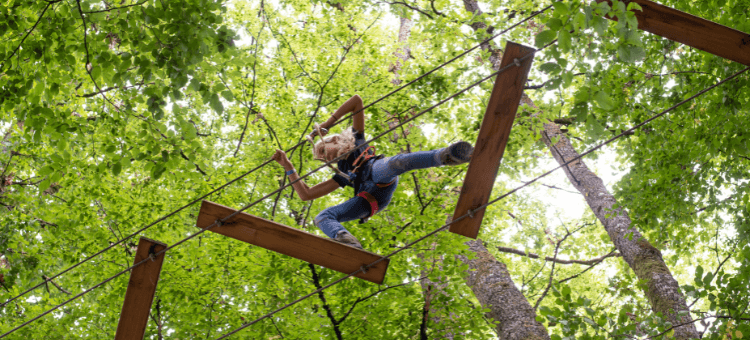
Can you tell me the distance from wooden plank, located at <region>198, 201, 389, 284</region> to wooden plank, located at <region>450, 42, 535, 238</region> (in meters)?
0.57

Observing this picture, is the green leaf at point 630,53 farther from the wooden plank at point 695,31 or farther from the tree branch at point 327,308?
the tree branch at point 327,308

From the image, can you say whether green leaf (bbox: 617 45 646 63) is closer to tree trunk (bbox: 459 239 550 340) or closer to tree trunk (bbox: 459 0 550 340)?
tree trunk (bbox: 459 0 550 340)

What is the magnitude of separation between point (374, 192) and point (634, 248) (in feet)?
16.8

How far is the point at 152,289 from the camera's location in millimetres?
3215

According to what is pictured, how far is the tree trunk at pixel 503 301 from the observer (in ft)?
21.4

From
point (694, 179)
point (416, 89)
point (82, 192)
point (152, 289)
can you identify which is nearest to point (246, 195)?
point (82, 192)

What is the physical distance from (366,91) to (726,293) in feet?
15.9

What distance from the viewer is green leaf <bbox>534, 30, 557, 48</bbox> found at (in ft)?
8.98

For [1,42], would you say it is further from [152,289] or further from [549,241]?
[549,241]

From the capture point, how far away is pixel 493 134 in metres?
2.83

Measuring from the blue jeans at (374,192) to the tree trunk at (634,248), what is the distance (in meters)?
3.24

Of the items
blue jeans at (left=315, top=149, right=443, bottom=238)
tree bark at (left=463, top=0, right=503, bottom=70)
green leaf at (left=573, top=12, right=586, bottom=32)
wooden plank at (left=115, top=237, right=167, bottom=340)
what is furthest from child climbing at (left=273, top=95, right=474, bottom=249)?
tree bark at (left=463, top=0, right=503, bottom=70)

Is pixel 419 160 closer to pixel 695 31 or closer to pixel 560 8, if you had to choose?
pixel 560 8

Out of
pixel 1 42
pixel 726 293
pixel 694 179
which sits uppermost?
pixel 1 42
